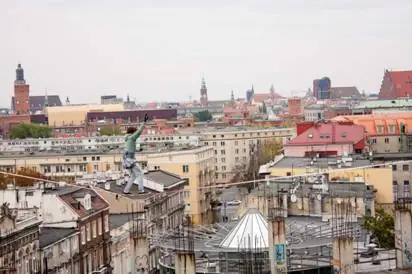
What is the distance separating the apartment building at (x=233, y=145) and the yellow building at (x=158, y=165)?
25.5 meters

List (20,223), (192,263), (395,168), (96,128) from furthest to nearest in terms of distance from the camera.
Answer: (96,128), (395,168), (20,223), (192,263)

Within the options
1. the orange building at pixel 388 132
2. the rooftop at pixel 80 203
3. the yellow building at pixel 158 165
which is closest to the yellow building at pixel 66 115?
the yellow building at pixel 158 165

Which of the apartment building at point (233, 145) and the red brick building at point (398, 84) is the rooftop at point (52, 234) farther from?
the red brick building at point (398, 84)

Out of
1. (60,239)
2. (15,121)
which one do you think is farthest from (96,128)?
(60,239)

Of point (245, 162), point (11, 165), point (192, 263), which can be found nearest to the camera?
point (192, 263)

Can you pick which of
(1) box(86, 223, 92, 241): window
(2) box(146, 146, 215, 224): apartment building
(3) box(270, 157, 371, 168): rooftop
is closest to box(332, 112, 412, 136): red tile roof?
(2) box(146, 146, 215, 224): apartment building

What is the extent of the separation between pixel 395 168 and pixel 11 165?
3255 centimetres

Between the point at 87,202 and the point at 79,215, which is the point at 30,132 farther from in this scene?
the point at 79,215

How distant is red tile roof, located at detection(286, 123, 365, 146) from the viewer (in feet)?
208

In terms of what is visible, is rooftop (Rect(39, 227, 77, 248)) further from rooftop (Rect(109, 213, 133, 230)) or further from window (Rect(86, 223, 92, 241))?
rooftop (Rect(109, 213, 133, 230))

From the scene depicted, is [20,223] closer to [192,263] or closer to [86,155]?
[192,263]

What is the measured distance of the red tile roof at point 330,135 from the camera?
6338cm

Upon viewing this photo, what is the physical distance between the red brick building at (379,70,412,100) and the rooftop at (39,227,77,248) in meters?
103

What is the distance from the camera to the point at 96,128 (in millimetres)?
139625
